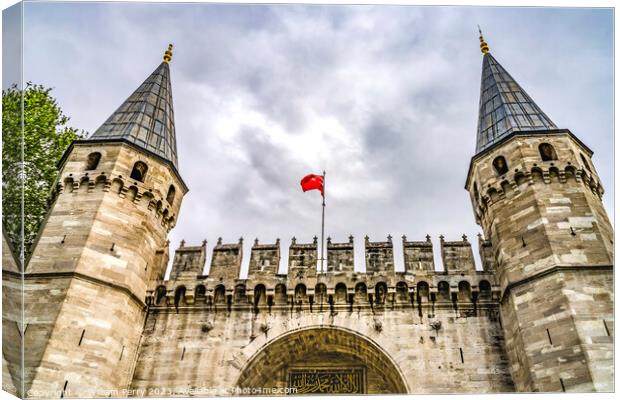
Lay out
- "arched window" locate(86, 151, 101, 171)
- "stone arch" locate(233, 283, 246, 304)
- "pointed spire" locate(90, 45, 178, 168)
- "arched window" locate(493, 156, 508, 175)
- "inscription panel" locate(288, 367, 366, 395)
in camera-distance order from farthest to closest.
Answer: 1. "pointed spire" locate(90, 45, 178, 168)
2. "arched window" locate(86, 151, 101, 171)
3. "arched window" locate(493, 156, 508, 175)
4. "stone arch" locate(233, 283, 246, 304)
5. "inscription panel" locate(288, 367, 366, 395)

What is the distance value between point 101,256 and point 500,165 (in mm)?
11122

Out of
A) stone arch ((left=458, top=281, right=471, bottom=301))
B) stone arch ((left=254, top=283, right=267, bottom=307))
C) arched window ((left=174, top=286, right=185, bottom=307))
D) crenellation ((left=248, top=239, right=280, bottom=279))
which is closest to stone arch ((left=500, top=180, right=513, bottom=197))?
stone arch ((left=458, top=281, right=471, bottom=301))

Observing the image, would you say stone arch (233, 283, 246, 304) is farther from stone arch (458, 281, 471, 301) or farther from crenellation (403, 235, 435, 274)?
stone arch (458, 281, 471, 301)

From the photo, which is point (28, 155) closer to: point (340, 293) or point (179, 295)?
point (179, 295)

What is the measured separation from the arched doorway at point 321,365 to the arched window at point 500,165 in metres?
6.14

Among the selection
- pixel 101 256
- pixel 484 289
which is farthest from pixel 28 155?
pixel 484 289

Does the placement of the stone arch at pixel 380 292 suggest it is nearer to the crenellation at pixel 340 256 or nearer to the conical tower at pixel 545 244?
the crenellation at pixel 340 256

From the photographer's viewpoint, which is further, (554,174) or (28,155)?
(28,155)

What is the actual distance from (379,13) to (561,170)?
6507 mm

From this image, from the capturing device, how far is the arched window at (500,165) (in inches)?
536

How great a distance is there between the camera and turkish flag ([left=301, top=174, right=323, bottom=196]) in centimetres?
1653

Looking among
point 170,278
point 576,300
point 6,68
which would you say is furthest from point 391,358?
point 6,68

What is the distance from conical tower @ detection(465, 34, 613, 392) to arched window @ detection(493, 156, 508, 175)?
0.03 metres

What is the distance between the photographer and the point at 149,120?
51.6 ft
